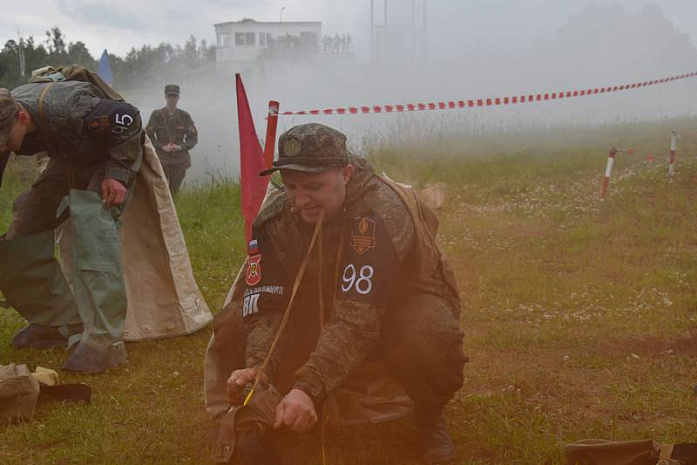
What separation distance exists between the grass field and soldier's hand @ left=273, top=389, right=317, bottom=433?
701 mm

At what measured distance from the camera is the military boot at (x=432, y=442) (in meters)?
3.65

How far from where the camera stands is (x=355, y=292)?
3244 millimetres

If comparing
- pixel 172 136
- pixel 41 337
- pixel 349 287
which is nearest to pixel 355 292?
pixel 349 287

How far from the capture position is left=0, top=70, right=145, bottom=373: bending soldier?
475 cm

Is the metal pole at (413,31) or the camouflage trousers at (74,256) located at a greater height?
the metal pole at (413,31)

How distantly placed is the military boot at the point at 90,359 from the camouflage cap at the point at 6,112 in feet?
4.51

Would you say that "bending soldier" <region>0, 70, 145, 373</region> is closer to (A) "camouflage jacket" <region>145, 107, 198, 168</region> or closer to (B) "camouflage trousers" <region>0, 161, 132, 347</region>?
(B) "camouflage trousers" <region>0, 161, 132, 347</region>

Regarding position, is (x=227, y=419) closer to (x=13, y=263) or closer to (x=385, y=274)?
(x=385, y=274)

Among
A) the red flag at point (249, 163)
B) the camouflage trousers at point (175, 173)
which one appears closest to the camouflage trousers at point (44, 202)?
the red flag at point (249, 163)

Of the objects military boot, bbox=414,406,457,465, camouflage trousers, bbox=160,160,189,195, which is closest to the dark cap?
military boot, bbox=414,406,457,465

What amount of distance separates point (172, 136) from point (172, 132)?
0.06m

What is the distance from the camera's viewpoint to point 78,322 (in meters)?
5.63

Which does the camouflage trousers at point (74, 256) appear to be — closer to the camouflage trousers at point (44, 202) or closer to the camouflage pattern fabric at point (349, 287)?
the camouflage trousers at point (44, 202)

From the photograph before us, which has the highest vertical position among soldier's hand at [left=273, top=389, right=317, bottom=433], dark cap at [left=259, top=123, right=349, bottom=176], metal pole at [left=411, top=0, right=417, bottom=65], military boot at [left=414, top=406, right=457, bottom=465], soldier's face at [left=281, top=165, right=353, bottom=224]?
metal pole at [left=411, top=0, right=417, bottom=65]
